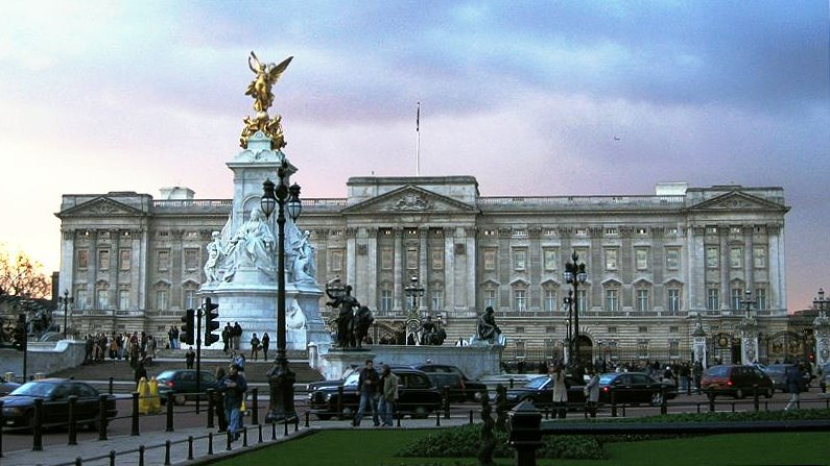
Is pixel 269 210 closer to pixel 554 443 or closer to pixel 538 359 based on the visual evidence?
pixel 554 443

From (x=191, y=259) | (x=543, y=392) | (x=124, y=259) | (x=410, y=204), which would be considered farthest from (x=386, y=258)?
(x=543, y=392)

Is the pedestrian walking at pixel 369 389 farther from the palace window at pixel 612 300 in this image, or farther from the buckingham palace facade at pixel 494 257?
the palace window at pixel 612 300

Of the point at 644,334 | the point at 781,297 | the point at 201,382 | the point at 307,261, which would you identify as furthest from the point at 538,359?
the point at 201,382

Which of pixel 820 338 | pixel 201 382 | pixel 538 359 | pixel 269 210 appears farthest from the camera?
pixel 538 359

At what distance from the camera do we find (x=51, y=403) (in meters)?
28.5

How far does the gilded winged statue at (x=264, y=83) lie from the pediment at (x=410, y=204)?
53.5 meters

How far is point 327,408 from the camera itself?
34.9 metres

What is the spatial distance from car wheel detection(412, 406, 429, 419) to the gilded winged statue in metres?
32.3

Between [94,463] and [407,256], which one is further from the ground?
[407,256]

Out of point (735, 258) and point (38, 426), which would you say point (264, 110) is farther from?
point (735, 258)

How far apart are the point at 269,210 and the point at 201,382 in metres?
9.67

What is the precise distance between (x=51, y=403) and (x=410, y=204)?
9133 cm

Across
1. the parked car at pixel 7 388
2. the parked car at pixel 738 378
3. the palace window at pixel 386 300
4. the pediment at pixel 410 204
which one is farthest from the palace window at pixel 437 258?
the parked car at pixel 7 388

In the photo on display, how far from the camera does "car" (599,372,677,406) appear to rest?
133ft
